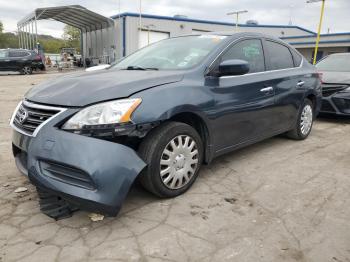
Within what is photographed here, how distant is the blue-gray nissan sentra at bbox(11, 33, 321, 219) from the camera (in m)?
2.35

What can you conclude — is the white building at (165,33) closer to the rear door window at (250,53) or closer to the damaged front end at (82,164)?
the rear door window at (250,53)

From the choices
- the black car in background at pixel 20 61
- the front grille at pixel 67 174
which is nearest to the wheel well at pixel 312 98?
the front grille at pixel 67 174

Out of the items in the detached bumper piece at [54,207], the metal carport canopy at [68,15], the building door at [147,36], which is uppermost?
the metal carport canopy at [68,15]

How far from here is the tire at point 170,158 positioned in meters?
2.69

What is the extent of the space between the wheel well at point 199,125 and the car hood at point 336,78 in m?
4.55

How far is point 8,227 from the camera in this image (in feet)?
8.21

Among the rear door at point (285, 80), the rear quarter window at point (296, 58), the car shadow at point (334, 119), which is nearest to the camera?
the rear door at point (285, 80)

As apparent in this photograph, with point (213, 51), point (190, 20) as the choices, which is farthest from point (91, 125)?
point (190, 20)

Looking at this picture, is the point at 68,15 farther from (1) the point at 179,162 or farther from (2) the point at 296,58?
(1) the point at 179,162

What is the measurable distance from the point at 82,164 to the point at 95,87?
27.7 inches

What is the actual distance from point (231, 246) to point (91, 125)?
1.35 meters

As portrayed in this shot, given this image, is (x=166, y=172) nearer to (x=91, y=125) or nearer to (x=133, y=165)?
(x=133, y=165)

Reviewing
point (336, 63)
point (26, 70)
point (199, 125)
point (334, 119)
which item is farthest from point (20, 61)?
point (199, 125)

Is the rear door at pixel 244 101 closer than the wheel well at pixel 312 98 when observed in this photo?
Yes
